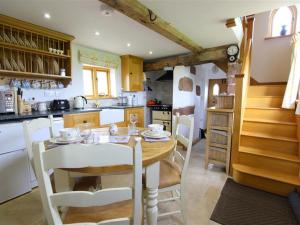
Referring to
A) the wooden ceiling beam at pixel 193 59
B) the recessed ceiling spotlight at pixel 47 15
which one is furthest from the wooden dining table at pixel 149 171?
the wooden ceiling beam at pixel 193 59

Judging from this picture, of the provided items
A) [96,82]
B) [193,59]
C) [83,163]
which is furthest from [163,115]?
[83,163]

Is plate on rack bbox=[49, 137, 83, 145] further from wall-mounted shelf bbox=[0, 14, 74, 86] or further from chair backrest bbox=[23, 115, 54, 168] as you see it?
wall-mounted shelf bbox=[0, 14, 74, 86]

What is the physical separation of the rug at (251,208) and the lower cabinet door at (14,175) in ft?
7.09

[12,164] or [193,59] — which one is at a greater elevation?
[193,59]

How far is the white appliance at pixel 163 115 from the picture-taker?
4.20 m

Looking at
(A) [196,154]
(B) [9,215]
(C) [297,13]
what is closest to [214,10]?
(A) [196,154]

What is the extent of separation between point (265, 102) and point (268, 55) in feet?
4.75

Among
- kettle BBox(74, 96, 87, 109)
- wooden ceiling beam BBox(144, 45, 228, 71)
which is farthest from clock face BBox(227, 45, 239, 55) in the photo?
kettle BBox(74, 96, 87, 109)

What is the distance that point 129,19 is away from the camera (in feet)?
7.13

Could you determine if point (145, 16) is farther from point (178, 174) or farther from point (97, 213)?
point (97, 213)

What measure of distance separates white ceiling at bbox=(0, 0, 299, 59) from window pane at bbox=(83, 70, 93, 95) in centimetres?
72

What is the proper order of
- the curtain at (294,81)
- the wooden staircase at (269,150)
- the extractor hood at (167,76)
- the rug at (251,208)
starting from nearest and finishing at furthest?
the rug at (251,208) → the wooden staircase at (269,150) → the curtain at (294,81) → the extractor hood at (167,76)

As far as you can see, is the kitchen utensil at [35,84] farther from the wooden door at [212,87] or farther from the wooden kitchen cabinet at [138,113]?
the wooden door at [212,87]

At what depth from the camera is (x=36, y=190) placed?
83.9 inches
